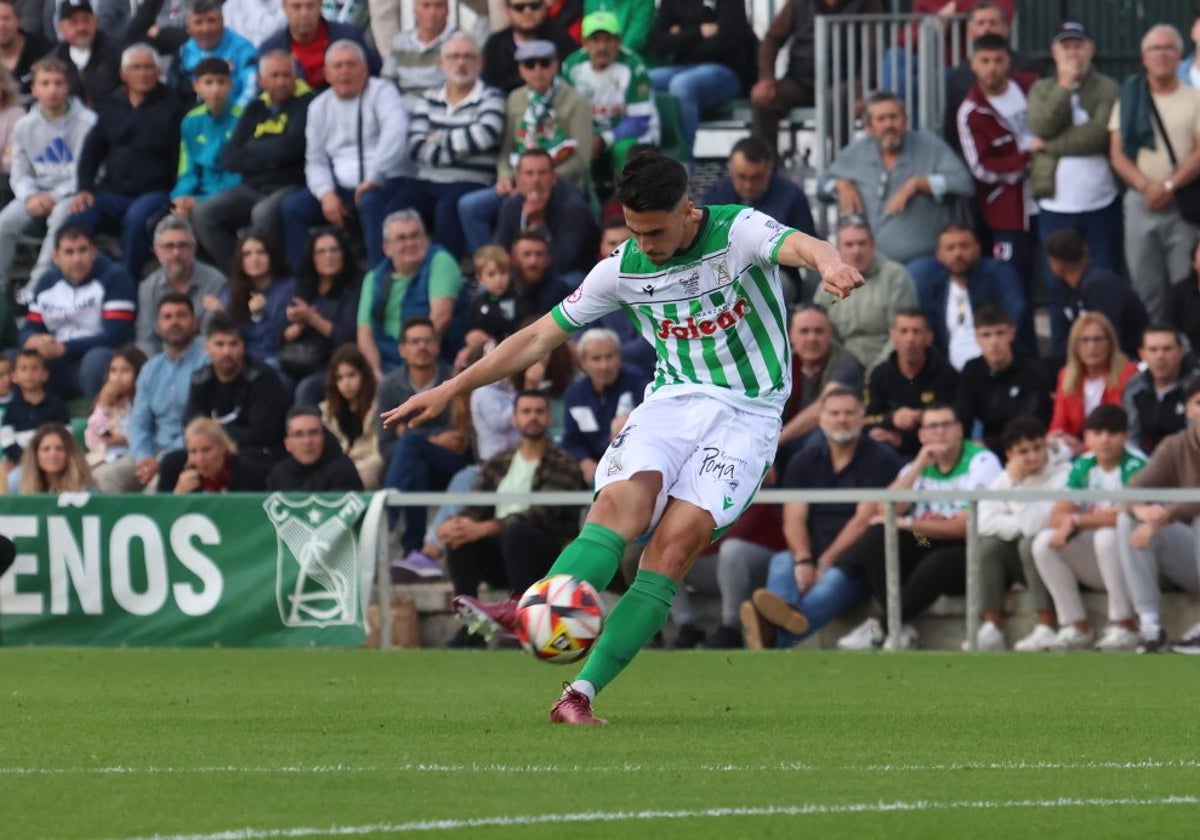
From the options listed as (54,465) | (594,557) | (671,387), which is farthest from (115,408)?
(594,557)

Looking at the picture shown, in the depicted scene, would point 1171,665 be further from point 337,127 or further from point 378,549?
point 337,127

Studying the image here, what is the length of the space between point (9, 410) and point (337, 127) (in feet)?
11.1

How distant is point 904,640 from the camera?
14.5 m

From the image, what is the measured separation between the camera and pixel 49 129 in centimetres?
2056

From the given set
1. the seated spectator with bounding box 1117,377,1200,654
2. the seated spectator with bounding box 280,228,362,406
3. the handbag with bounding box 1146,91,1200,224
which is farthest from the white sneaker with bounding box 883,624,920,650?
the seated spectator with bounding box 280,228,362,406

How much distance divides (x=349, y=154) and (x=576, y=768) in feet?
41.2

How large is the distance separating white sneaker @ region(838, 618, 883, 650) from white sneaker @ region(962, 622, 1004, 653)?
0.62 m

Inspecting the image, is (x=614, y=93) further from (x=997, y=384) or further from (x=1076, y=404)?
(x=1076, y=404)

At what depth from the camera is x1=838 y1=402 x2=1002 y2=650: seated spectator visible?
14.4 m

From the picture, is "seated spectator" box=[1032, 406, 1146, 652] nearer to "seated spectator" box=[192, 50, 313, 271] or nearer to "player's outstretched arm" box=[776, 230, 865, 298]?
"player's outstretched arm" box=[776, 230, 865, 298]

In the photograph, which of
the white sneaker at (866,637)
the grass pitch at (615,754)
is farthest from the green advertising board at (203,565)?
the white sneaker at (866,637)

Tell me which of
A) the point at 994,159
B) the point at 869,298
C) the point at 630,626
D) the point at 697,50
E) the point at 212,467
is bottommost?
the point at 212,467

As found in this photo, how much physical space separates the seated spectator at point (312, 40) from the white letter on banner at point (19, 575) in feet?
19.1

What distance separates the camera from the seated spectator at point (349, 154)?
18656mm
